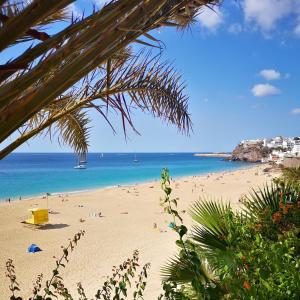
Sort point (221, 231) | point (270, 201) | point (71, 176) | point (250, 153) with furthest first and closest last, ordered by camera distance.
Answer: point (250, 153) < point (71, 176) < point (270, 201) < point (221, 231)

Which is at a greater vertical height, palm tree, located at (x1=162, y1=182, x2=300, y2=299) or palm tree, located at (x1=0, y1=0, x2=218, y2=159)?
palm tree, located at (x1=0, y1=0, x2=218, y2=159)

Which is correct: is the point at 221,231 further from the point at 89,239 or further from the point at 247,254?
the point at 89,239

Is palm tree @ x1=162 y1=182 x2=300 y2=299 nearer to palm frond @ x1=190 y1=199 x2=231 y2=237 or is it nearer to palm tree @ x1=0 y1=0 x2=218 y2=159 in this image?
palm frond @ x1=190 y1=199 x2=231 y2=237

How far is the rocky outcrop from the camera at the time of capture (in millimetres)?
104206

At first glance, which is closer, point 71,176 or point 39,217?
point 39,217

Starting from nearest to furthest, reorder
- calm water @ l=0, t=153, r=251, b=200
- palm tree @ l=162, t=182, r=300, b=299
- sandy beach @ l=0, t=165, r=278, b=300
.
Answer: palm tree @ l=162, t=182, r=300, b=299, sandy beach @ l=0, t=165, r=278, b=300, calm water @ l=0, t=153, r=251, b=200

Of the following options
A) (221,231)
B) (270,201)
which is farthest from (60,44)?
(270,201)

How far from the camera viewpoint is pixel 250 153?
11088 centimetres

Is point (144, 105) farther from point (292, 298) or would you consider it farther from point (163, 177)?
point (292, 298)

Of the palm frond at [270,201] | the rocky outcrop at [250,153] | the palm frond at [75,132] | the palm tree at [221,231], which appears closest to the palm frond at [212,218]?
the palm tree at [221,231]

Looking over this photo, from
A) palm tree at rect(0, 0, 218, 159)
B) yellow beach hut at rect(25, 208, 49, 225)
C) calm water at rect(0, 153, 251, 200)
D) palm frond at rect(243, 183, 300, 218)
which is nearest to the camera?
palm tree at rect(0, 0, 218, 159)

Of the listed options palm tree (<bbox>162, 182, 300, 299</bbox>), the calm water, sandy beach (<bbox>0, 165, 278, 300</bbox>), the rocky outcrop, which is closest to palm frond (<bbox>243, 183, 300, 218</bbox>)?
palm tree (<bbox>162, 182, 300, 299</bbox>)

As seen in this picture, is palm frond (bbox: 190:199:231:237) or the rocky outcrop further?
the rocky outcrop

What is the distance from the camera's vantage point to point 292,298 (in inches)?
78.0
